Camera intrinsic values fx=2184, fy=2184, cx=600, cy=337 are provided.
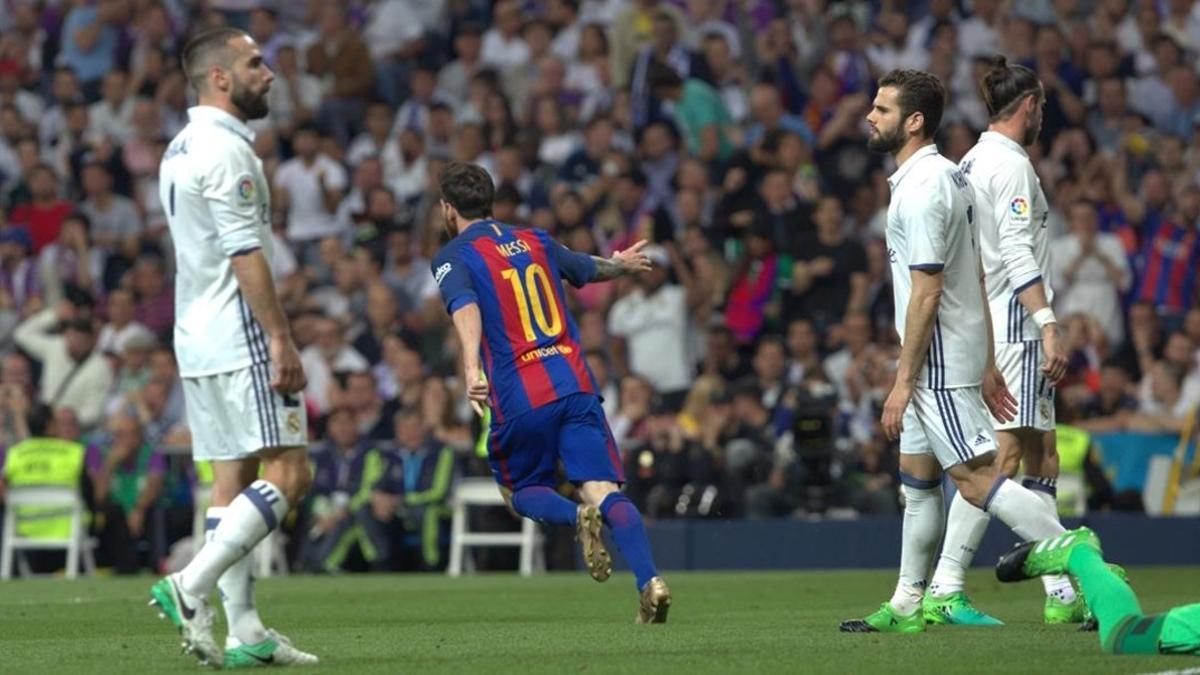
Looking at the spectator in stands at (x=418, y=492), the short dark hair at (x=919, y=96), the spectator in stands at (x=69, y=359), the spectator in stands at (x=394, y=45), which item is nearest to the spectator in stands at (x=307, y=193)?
the spectator in stands at (x=394, y=45)

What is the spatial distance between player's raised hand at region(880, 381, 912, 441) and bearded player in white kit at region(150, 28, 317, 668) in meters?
2.44

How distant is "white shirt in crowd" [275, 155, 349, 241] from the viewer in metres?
23.0

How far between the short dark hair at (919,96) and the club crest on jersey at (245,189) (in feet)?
9.68

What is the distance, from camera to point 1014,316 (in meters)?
10.7

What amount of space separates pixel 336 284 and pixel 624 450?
180 inches

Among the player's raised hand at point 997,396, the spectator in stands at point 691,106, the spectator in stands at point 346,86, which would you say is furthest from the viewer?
the spectator in stands at point 346,86

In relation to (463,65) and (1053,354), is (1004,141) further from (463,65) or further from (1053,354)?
(463,65)

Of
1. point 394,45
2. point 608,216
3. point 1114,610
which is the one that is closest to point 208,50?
point 1114,610

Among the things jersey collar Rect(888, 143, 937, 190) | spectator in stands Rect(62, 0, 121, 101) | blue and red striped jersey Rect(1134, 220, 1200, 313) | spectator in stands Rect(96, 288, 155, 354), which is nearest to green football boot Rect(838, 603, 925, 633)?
jersey collar Rect(888, 143, 937, 190)

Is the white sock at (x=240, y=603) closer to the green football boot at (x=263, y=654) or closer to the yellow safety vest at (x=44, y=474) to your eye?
the green football boot at (x=263, y=654)

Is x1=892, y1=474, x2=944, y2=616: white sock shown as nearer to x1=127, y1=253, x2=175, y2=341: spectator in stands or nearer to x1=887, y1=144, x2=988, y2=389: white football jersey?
x1=887, y1=144, x2=988, y2=389: white football jersey

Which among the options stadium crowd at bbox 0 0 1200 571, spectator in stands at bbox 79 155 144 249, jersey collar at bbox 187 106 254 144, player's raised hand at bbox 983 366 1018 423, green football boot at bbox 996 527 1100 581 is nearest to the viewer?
green football boot at bbox 996 527 1100 581

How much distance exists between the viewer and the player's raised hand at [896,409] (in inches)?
361

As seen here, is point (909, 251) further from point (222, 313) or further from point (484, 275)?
point (222, 313)
